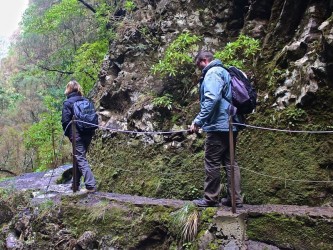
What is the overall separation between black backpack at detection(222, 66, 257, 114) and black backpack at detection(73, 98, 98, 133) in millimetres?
2706

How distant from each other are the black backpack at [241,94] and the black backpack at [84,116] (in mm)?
2706

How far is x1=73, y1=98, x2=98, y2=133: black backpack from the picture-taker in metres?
6.70

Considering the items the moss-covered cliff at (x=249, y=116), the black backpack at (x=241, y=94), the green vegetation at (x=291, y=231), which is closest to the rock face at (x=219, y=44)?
the moss-covered cliff at (x=249, y=116)

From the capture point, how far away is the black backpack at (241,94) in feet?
16.8

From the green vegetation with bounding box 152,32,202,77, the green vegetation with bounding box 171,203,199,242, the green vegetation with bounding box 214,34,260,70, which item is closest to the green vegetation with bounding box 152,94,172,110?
the green vegetation with bounding box 152,32,202,77

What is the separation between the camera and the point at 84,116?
6.75 m

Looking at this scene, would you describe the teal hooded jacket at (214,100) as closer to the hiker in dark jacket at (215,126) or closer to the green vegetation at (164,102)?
Result: the hiker in dark jacket at (215,126)

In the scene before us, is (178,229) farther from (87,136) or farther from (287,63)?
(287,63)

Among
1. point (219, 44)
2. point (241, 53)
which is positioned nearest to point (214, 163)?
point (241, 53)

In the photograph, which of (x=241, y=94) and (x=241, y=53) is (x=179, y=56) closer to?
(x=241, y=53)

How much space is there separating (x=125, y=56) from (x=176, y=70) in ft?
7.12

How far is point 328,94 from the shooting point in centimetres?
560

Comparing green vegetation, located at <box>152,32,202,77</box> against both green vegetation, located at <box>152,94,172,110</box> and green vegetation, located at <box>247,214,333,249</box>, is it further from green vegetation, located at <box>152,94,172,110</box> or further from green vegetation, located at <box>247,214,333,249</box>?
green vegetation, located at <box>247,214,333,249</box>

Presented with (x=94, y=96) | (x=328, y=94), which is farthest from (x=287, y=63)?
(x=94, y=96)
